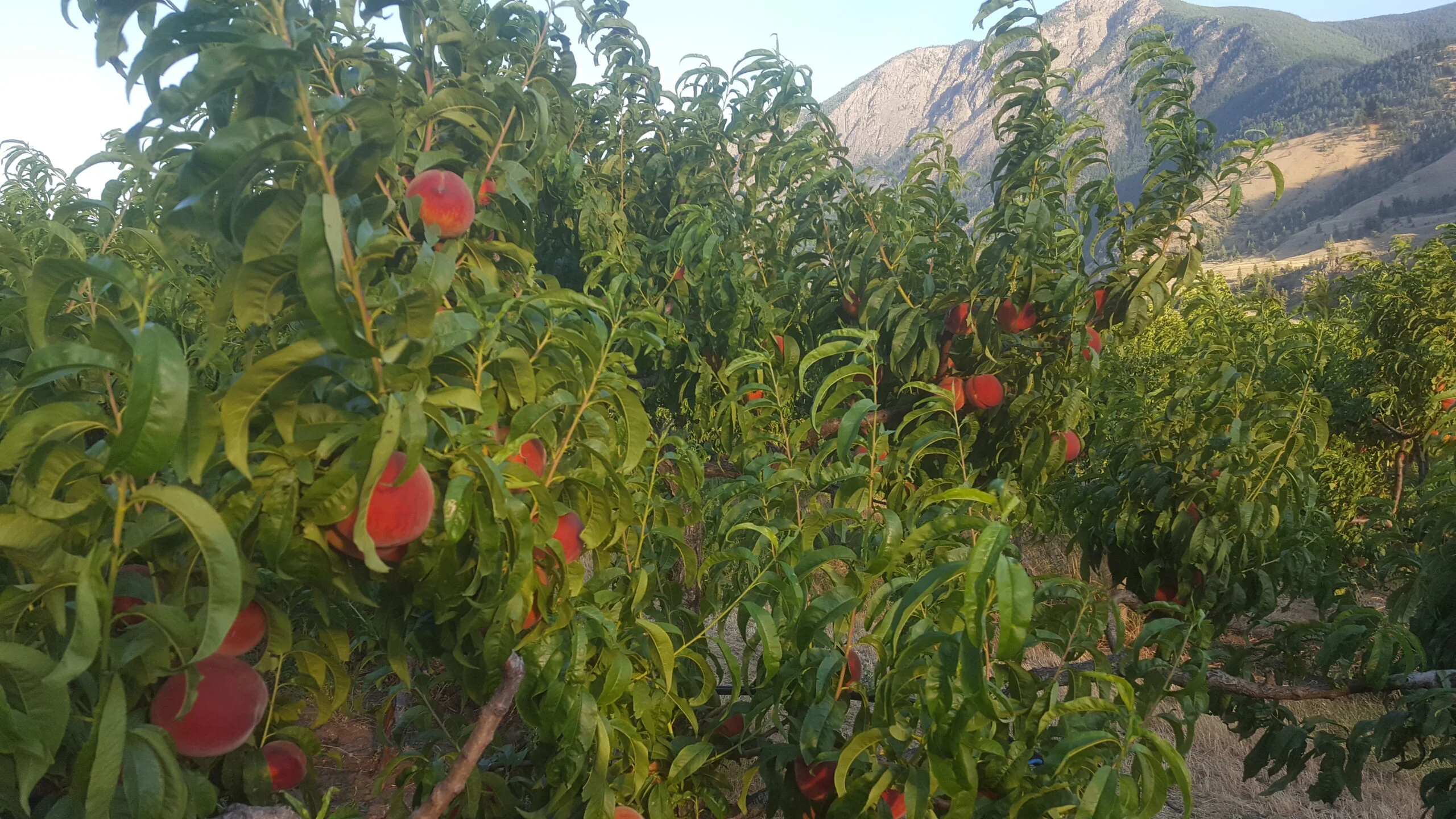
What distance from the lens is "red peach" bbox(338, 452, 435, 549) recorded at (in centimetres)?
92

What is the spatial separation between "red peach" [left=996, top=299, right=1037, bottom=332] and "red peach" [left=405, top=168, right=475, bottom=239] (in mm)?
1760

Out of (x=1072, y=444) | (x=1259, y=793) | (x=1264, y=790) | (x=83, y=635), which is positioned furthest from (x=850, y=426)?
(x=1264, y=790)

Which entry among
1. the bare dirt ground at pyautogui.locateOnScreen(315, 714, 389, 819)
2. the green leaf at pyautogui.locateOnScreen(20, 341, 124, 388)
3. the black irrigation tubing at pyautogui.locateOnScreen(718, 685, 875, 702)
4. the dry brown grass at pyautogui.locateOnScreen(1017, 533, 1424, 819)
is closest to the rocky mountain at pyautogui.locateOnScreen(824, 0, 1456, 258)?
the dry brown grass at pyautogui.locateOnScreen(1017, 533, 1424, 819)

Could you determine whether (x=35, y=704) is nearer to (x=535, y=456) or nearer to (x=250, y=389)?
(x=250, y=389)

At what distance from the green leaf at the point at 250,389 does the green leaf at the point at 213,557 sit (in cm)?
5

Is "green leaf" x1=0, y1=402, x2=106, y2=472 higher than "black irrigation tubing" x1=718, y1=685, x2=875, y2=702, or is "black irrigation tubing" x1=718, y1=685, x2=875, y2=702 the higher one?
"green leaf" x1=0, y1=402, x2=106, y2=472

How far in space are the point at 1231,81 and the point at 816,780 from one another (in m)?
103

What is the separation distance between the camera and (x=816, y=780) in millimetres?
1492

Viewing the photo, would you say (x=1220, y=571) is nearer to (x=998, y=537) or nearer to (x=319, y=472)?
(x=998, y=537)

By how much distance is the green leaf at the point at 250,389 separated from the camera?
79 cm

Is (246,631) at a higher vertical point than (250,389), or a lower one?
lower

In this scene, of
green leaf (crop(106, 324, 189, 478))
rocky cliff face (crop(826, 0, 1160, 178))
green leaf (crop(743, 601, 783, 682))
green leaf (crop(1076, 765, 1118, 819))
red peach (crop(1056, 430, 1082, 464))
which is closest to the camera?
green leaf (crop(106, 324, 189, 478))

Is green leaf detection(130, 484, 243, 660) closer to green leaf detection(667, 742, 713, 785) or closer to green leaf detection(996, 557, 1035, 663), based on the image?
green leaf detection(996, 557, 1035, 663)

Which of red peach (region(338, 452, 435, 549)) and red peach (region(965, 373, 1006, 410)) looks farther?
red peach (region(965, 373, 1006, 410))
